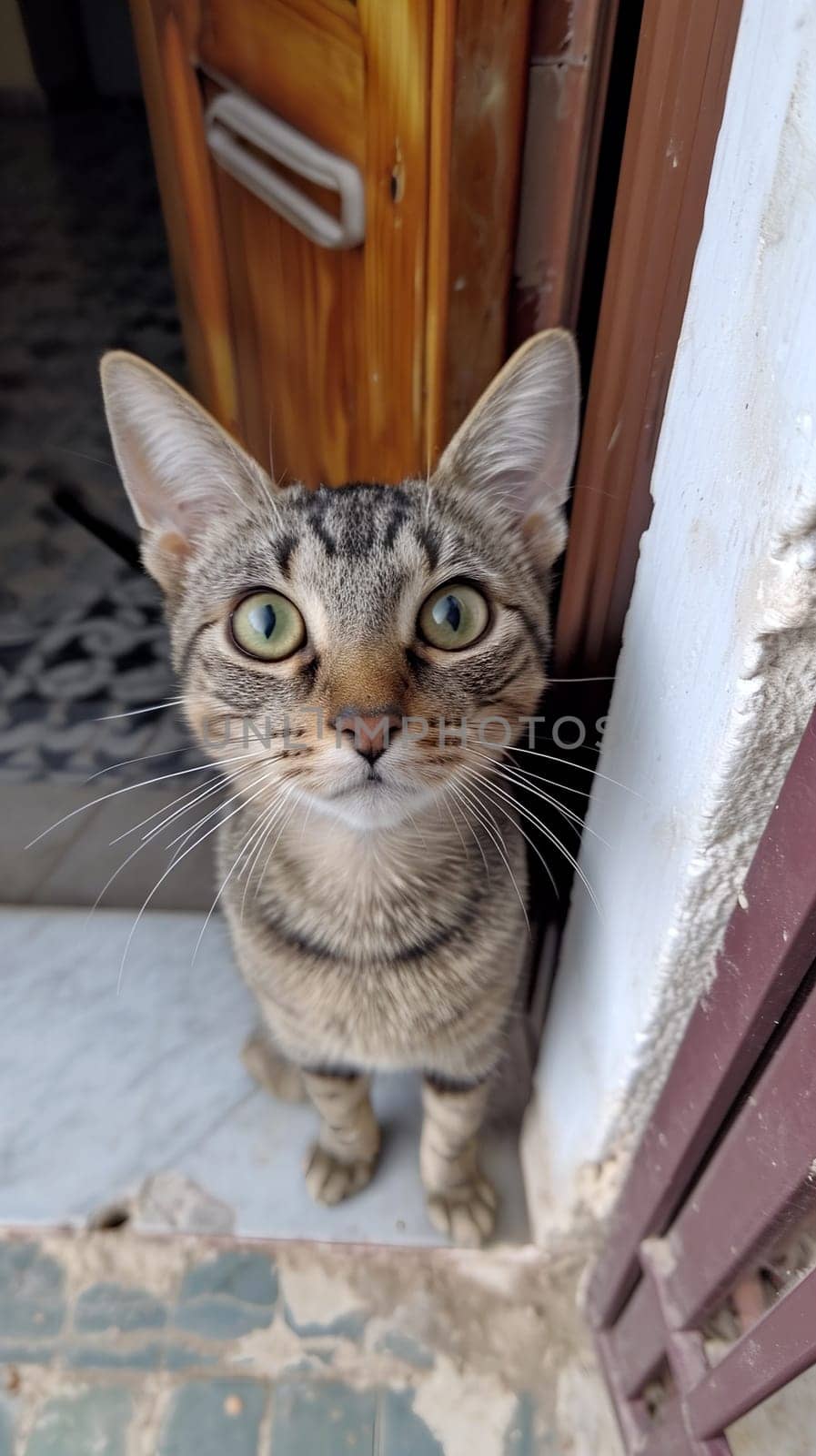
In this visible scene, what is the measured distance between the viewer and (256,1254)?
1.09 metres

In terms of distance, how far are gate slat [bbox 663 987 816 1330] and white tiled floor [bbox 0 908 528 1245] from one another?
0.39 m

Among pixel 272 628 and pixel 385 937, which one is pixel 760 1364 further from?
pixel 272 628

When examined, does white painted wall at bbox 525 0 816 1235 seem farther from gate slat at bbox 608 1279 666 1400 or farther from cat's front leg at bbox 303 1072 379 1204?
cat's front leg at bbox 303 1072 379 1204

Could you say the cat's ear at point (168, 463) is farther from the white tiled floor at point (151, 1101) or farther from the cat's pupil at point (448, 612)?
the white tiled floor at point (151, 1101)

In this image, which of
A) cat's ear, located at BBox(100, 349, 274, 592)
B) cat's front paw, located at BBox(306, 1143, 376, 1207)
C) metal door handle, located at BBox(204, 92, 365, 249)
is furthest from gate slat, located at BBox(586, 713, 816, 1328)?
metal door handle, located at BBox(204, 92, 365, 249)

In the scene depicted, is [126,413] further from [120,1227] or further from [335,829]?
[120,1227]

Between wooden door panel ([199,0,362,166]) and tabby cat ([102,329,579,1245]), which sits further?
wooden door panel ([199,0,362,166])

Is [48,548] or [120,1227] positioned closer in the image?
[120,1227]

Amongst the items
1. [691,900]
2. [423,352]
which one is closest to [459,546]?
[423,352]

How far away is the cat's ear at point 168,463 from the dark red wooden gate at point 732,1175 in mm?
547

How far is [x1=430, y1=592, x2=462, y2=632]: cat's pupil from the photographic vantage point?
0.77 meters

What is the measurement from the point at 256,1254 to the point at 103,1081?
31 cm

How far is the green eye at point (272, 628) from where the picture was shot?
30.5 inches

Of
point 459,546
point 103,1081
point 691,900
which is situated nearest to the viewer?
point 691,900
